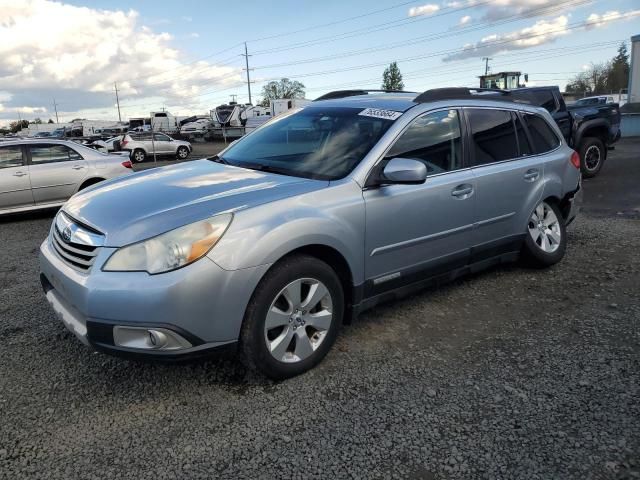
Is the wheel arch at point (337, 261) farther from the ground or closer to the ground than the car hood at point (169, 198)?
closer to the ground

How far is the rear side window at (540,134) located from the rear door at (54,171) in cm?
752

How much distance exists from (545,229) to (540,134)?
908 mm

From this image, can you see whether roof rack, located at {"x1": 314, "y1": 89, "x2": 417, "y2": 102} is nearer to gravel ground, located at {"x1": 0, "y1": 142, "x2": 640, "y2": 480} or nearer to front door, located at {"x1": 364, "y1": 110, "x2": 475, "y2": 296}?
front door, located at {"x1": 364, "y1": 110, "x2": 475, "y2": 296}

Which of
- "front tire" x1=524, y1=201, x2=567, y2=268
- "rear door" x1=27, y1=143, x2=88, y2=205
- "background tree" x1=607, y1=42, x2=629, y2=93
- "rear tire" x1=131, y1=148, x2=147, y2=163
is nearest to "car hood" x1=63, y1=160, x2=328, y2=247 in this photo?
"front tire" x1=524, y1=201, x2=567, y2=268

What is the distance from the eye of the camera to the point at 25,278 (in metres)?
5.16

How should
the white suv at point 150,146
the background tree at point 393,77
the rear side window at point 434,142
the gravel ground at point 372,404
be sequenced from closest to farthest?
the gravel ground at point 372,404 < the rear side window at point 434,142 < the white suv at point 150,146 < the background tree at point 393,77

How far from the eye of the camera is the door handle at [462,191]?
149 inches

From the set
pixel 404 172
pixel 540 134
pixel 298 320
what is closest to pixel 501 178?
pixel 540 134

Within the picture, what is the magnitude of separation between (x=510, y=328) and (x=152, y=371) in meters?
2.52

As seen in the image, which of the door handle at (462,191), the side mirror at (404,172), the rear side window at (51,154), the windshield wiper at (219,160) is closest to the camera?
the side mirror at (404,172)

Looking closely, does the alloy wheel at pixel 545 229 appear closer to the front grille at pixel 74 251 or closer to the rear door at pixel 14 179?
the front grille at pixel 74 251

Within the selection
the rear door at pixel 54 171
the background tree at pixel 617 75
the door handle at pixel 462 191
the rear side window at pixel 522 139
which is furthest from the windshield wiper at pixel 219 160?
the background tree at pixel 617 75

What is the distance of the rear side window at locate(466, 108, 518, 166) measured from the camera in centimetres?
408

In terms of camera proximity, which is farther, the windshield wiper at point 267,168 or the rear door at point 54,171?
the rear door at point 54,171
